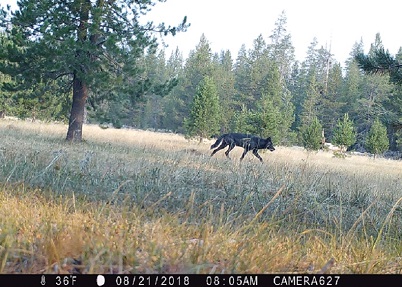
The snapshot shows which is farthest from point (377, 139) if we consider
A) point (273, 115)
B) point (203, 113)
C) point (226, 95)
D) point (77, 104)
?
point (77, 104)

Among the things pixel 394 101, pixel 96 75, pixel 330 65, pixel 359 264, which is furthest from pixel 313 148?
pixel 330 65

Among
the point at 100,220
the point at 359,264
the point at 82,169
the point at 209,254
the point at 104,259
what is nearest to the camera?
the point at 104,259

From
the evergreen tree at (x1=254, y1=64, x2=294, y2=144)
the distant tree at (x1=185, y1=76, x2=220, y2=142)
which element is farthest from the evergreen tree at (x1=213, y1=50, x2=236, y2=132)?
the distant tree at (x1=185, y1=76, x2=220, y2=142)

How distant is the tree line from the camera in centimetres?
1162

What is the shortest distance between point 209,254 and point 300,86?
59.5 metres

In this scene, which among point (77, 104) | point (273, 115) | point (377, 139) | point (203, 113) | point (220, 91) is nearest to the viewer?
point (77, 104)

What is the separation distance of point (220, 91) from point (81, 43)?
36.6 meters

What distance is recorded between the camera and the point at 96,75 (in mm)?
11469

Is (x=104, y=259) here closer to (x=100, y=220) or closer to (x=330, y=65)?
(x=100, y=220)

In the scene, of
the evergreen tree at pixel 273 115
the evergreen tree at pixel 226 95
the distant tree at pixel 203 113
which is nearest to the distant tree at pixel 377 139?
the evergreen tree at pixel 273 115

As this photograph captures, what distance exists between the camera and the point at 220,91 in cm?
4719

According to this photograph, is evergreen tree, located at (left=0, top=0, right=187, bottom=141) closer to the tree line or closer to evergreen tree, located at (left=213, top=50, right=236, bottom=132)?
the tree line

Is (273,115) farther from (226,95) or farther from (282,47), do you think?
(282,47)

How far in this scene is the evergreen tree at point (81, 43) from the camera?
11062 mm
